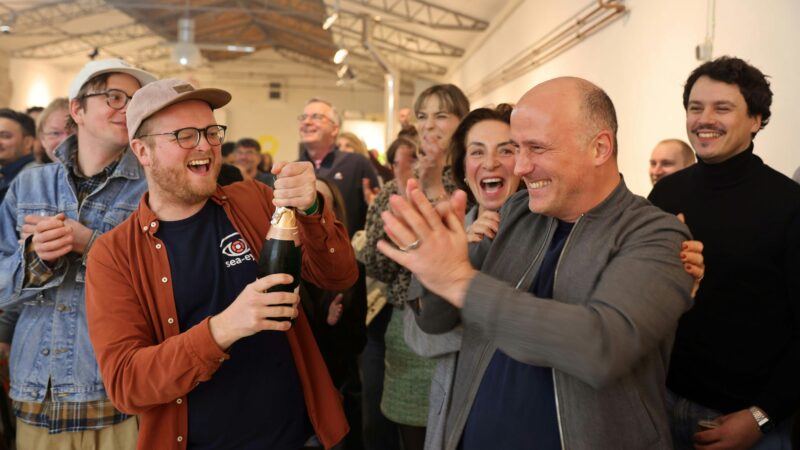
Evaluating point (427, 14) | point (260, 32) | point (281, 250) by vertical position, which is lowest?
point (281, 250)

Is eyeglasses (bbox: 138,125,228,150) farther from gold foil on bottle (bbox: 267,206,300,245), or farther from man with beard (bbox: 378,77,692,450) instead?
man with beard (bbox: 378,77,692,450)

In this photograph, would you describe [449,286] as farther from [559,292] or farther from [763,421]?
[763,421]

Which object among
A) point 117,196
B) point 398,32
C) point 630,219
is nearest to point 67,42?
point 398,32

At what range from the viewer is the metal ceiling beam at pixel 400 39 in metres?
14.6

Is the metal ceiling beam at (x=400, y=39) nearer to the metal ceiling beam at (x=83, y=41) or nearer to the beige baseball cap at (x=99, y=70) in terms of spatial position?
the metal ceiling beam at (x=83, y=41)

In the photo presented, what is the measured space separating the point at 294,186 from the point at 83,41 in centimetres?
1916

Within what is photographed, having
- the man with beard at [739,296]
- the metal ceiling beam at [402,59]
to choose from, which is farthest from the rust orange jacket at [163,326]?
the metal ceiling beam at [402,59]

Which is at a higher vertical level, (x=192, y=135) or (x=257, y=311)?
(x=192, y=135)

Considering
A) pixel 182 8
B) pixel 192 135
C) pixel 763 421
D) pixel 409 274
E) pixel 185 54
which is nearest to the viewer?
pixel 192 135

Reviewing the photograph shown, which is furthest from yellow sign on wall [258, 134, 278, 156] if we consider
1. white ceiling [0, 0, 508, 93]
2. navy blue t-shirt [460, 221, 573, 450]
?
navy blue t-shirt [460, 221, 573, 450]

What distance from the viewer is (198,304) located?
5.76 ft

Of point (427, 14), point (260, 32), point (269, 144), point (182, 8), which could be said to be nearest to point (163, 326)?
point (427, 14)

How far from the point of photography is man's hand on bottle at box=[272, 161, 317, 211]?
63.9 inches

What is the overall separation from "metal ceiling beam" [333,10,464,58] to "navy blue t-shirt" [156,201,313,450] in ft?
43.0
